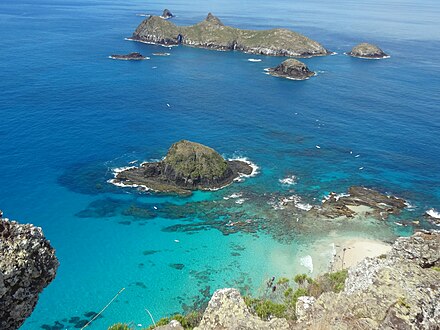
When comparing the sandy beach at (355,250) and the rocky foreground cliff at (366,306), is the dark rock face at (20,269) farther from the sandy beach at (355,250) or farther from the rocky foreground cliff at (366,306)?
the sandy beach at (355,250)

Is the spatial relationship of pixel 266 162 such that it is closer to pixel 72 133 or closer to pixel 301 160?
pixel 301 160

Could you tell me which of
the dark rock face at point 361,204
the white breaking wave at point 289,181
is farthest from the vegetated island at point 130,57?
the dark rock face at point 361,204

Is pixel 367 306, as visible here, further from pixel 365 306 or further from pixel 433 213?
pixel 433 213

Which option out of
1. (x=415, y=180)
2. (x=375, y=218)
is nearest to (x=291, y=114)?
(x=415, y=180)

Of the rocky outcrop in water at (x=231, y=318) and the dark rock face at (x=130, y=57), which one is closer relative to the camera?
the rocky outcrop in water at (x=231, y=318)

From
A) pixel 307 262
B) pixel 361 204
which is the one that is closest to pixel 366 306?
pixel 307 262

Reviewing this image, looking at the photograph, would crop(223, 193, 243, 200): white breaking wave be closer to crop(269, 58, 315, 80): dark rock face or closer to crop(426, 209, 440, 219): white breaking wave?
crop(426, 209, 440, 219): white breaking wave
